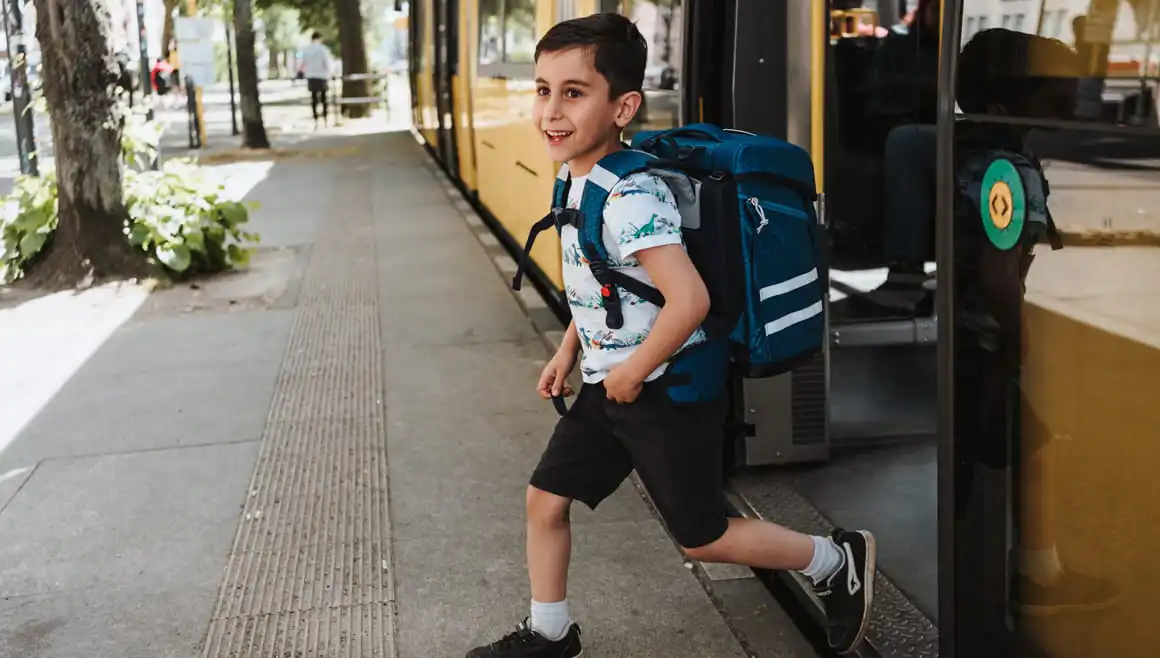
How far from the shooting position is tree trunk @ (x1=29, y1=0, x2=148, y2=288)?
830cm

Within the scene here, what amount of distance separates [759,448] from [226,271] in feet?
19.5

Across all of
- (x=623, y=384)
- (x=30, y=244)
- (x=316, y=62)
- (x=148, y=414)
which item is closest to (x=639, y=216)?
(x=623, y=384)

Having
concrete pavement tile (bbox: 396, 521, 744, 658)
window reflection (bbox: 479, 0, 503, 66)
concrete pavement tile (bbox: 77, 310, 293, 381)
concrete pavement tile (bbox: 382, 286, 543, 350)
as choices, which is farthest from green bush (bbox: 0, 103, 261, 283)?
concrete pavement tile (bbox: 396, 521, 744, 658)

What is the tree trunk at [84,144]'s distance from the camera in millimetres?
8305

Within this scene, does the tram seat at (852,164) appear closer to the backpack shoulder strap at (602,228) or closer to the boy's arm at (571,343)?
the boy's arm at (571,343)

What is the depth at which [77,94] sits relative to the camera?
8.38 m

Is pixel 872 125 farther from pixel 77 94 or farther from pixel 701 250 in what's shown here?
pixel 77 94

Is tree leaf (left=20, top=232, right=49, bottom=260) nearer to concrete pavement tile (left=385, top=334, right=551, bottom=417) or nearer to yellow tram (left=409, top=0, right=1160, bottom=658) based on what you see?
concrete pavement tile (left=385, top=334, right=551, bottom=417)

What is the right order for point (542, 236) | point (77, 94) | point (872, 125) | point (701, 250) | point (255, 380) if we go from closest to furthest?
point (701, 250)
point (872, 125)
point (255, 380)
point (542, 236)
point (77, 94)

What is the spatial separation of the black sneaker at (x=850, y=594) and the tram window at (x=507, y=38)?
423cm

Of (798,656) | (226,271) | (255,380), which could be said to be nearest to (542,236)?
(255,380)

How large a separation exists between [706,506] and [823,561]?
0.38 metres

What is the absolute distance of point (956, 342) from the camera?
230cm

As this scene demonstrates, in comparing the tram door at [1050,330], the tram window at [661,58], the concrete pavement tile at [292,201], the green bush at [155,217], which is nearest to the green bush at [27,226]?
the green bush at [155,217]
